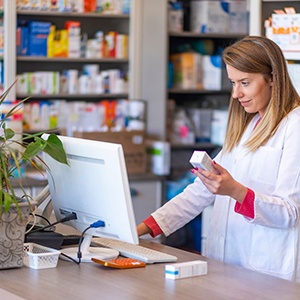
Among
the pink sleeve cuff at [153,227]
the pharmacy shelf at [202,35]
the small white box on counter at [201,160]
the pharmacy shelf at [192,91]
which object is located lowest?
the pink sleeve cuff at [153,227]

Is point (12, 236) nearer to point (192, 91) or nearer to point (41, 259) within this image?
point (41, 259)

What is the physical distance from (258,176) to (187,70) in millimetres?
3338

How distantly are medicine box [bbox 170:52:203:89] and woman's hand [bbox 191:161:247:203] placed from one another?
3.61 meters

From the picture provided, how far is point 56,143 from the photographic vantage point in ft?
8.79

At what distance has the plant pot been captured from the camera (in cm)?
255

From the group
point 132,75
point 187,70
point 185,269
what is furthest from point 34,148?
point 187,70

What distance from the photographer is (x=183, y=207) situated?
3152mm

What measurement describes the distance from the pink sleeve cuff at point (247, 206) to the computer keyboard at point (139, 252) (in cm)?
29

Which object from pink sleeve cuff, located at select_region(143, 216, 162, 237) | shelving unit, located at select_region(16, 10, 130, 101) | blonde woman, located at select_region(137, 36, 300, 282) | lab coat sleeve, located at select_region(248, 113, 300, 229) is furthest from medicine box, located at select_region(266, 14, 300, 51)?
shelving unit, located at select_region(16, 10, 130, 101)

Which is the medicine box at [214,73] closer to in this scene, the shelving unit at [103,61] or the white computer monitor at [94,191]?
the shelving unit at [103,61]

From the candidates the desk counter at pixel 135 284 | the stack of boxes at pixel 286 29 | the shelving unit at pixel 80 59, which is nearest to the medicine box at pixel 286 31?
the stack of boxes at pixel 286 29

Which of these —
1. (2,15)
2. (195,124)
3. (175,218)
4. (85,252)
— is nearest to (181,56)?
(195,124)

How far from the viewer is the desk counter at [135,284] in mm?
2318

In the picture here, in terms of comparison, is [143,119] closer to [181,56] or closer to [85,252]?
[181,56]
